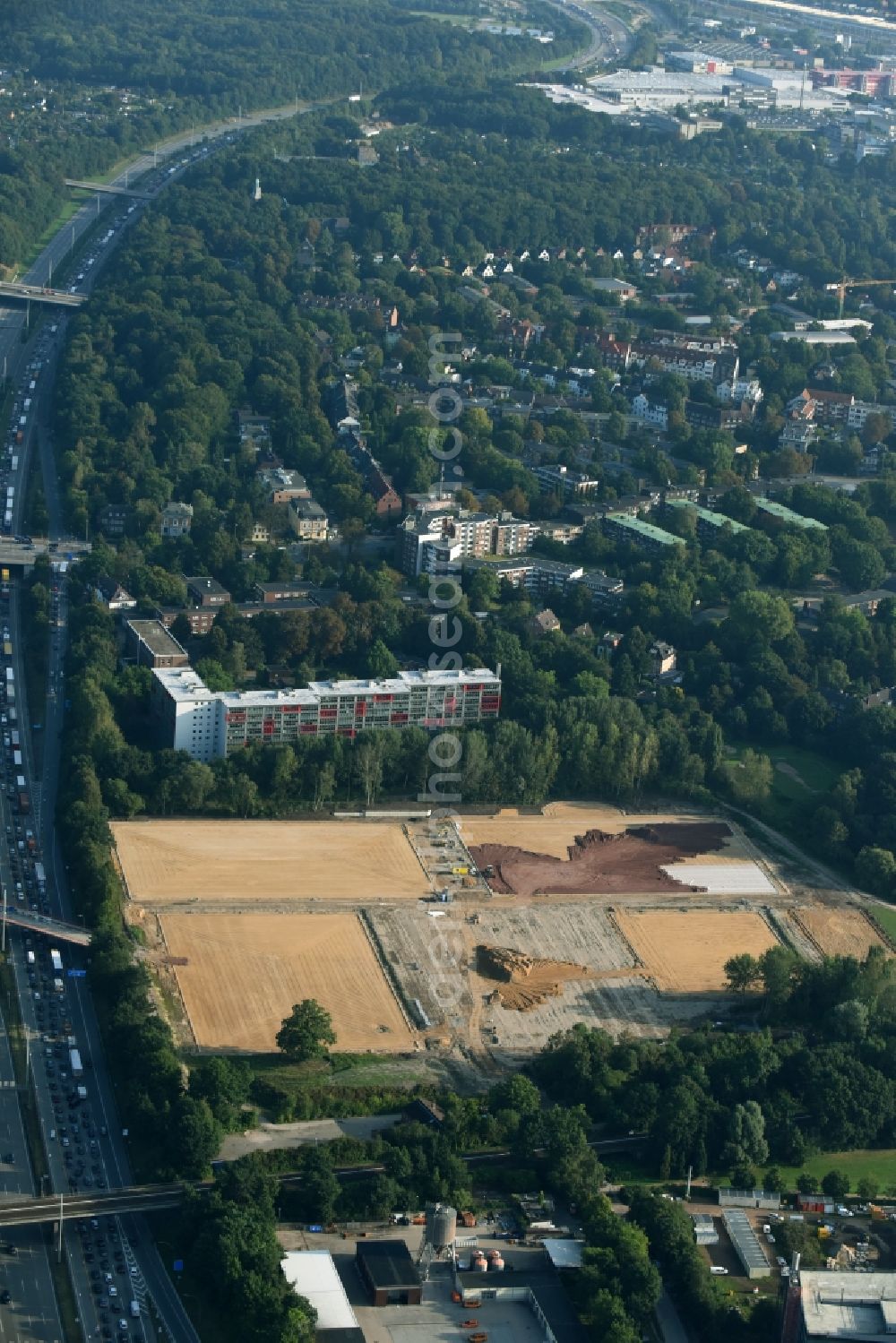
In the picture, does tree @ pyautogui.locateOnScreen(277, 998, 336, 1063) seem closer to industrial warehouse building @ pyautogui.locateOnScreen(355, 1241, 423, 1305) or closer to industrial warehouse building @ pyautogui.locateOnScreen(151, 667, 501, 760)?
industrial warehouse building @ pyautogui.locateOnScreen(355, 1241, 423, 1305)

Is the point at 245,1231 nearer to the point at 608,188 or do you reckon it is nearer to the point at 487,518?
the point at 487,518

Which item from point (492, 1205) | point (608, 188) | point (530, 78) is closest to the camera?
point (492, 1205)

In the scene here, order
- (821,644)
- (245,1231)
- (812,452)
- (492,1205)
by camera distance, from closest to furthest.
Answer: (245,1231) < (492,1205) < (821,644) < (812,452)

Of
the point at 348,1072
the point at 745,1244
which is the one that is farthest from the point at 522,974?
the point at 745,1244

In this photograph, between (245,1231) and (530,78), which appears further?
(530,78)

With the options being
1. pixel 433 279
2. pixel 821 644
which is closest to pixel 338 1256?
pixel 821 644

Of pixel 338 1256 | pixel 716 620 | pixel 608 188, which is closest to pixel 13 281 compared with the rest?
pixel 608 188

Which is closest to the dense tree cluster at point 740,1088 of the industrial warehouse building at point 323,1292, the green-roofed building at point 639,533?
the industrial warehouse building at point 323,1292

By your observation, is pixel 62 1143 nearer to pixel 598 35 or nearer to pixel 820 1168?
pixel 820 1168
